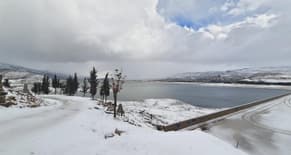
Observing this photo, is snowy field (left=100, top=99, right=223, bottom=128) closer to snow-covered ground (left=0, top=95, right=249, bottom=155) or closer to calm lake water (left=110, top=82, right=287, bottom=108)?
snow-covered ground (left=0, top=95, right=249, bottom=155)

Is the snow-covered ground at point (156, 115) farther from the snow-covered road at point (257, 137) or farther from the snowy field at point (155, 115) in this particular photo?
the snow-covered road at point (257, 137)

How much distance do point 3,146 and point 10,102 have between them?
35.5 feet

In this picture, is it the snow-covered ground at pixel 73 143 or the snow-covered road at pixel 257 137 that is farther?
the snow-covered road at pixel 257 137

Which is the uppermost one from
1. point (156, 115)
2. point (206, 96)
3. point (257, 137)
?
point (257, 137)

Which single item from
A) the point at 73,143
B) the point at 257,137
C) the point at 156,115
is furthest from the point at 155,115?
the point at 73,143

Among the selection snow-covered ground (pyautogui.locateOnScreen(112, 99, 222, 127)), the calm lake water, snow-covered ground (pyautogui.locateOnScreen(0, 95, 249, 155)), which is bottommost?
the calm lake water

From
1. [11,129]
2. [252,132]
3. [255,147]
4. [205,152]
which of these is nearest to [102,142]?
[11,129]

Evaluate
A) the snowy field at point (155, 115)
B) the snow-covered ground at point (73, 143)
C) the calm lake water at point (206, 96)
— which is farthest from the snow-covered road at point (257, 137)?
the calm lake water at point (206, 96)

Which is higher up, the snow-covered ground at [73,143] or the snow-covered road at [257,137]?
the snow-covered ground at [73,143]

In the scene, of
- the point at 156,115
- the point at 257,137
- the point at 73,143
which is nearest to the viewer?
the point at 73,143

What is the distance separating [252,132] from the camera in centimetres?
2180

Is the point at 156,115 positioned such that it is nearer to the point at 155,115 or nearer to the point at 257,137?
the point at 155,115

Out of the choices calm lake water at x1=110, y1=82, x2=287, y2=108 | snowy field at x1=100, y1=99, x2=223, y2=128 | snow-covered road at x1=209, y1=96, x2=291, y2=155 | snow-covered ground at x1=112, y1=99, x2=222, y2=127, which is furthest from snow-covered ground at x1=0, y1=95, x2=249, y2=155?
calm lake water at x1=110, y1=82, x2=287, y2=108

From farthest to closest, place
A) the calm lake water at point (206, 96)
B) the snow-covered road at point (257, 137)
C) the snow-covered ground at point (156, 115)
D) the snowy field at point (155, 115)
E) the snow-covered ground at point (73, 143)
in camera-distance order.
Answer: the calm lake water at point (206, 96), the snow-covered ground at point (156, 115), the snowy field at point (155, 115), the snow-covered road at point (257, 137), the snow-covered ground at point (73, 143)
